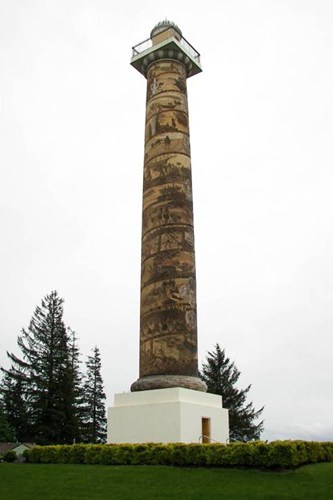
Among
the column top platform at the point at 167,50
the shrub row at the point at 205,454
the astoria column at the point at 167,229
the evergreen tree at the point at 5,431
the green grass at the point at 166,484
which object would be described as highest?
the column top platform at the point at 167,50

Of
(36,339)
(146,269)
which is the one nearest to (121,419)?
(146,269)

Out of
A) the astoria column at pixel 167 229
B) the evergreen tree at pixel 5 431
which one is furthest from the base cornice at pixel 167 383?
the evergreen tree at pixel 5 431

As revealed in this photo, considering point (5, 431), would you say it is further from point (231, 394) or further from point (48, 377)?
point (231, 394)

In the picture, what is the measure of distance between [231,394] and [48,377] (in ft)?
36.0

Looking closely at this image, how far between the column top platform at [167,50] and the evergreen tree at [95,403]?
23.6 metres

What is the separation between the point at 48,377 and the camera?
34.4m

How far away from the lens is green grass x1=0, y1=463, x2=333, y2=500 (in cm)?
1055

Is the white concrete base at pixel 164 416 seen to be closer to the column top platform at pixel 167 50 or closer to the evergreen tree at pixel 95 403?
the column top platform at pixel 167 50

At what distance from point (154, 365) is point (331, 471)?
21.5ft

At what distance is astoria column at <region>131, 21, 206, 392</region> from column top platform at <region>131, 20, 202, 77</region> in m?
0.04

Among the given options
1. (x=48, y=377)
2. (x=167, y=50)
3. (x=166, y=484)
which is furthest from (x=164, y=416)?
(x=48, y=377)

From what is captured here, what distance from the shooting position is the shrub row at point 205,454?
39.9 feet

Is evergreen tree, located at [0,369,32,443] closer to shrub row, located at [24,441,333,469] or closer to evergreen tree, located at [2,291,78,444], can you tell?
evergreen tree, located at [2,291,78,444]

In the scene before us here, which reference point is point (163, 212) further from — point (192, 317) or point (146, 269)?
point (192, 317)
